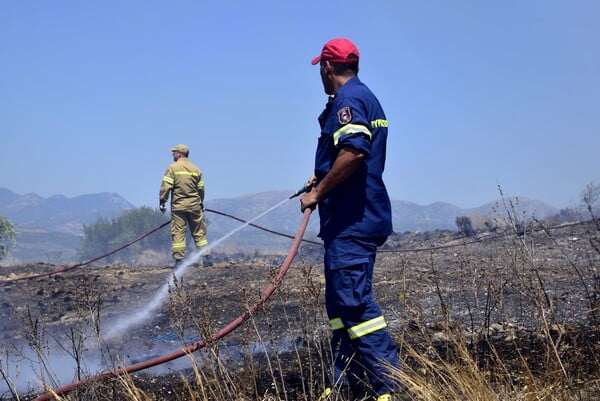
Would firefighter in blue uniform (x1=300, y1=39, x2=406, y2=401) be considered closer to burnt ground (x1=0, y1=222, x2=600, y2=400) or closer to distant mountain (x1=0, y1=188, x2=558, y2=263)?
burnt ground (x1=0, y1=222, x2=600, y2=400)

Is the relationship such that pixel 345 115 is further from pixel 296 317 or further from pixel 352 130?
Result: pixel 296 317

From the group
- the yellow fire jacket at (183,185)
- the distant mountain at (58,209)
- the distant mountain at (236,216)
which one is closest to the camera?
the yellow fire jacket at (183,185)

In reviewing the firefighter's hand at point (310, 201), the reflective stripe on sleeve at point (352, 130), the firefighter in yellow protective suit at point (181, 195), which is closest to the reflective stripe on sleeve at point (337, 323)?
the firefighter's hand at point (310, 201)

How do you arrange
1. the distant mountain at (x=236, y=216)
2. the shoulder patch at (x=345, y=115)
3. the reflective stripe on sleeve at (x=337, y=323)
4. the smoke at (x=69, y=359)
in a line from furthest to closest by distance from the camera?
the distant mountain at (x=236, y=216)
the smoke at (x=69, y=359)
the reflective stripe on sleeve at (x=337, y=323)
the shoulder patch at (x=345, y=115)

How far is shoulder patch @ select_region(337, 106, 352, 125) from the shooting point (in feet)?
10.0

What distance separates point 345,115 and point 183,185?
7900 millimetres

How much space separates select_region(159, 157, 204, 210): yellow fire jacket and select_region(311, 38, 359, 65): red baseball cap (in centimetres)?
759

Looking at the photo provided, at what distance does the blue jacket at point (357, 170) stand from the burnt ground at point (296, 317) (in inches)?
13.8

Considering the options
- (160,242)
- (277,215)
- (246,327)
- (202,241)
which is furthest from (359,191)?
(277,215)

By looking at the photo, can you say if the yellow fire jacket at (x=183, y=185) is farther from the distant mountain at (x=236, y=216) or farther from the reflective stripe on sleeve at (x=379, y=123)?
the reflective stripe on sleeve at (x=379, y=123)

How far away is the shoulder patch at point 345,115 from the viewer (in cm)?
306

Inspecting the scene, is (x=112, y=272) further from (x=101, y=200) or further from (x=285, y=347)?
(x=101, y=200)

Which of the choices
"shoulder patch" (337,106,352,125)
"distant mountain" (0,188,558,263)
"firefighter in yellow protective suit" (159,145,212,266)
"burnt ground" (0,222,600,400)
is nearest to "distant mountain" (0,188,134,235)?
"distant mountain" (0,188,558,263)

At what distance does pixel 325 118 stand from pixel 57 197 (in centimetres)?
18957
